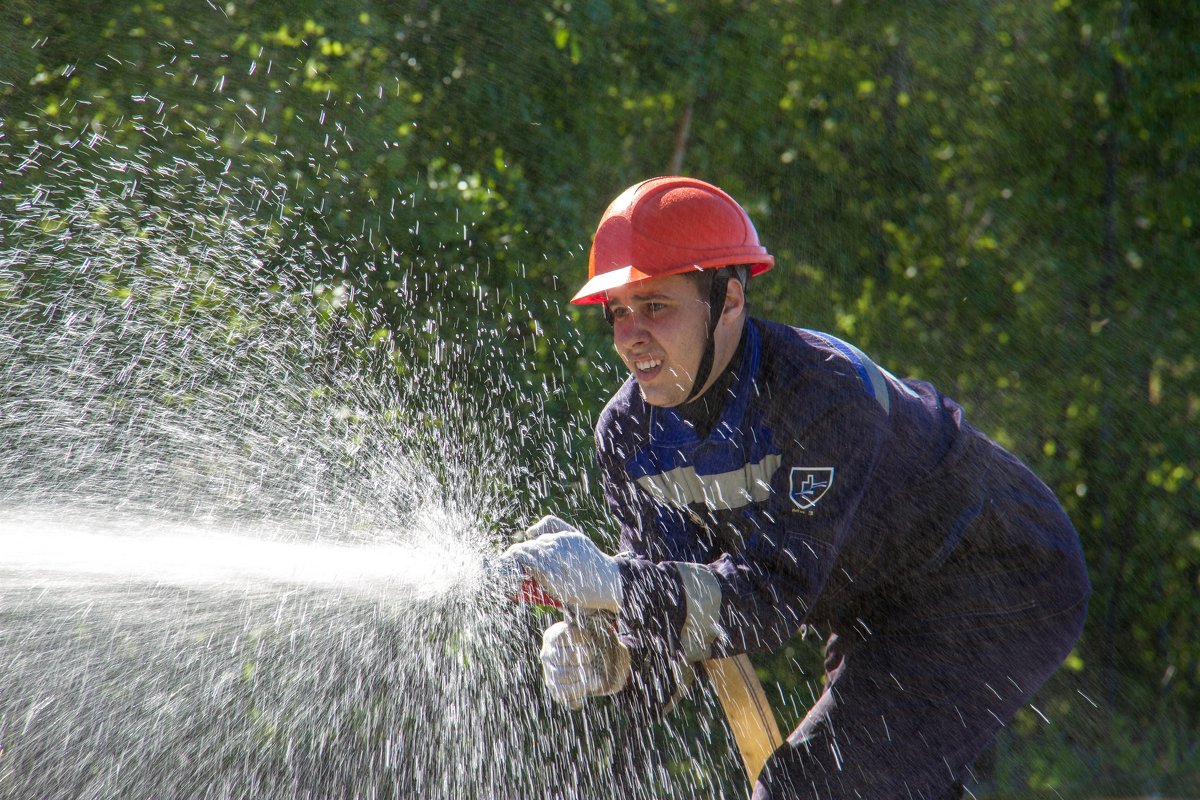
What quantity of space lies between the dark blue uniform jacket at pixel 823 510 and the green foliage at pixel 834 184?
86.2 inches

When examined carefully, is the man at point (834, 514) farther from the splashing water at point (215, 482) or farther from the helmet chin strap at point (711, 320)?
the splashing water at point (215, 482)

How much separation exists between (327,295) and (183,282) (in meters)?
0.60

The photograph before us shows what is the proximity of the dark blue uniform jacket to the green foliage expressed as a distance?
7.19 feet

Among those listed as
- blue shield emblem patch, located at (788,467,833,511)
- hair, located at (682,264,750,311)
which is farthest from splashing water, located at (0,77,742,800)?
blue shield emblem patch, located at (788,467,833,511)

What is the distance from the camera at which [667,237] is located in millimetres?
3072

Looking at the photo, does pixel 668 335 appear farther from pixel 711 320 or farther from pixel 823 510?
pixel 823 510

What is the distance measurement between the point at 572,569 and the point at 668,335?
686 millimetres

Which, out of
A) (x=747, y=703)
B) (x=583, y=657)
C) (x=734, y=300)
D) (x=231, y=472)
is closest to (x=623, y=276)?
(x=734, y=300)

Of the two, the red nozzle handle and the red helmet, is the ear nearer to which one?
the red helmet

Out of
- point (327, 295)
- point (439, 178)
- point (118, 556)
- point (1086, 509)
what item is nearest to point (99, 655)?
point (118, 556)

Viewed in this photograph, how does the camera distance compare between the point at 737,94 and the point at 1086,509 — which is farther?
the point at 1086,509

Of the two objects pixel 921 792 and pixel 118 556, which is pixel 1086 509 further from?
pixel 118 556

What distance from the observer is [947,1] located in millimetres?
6797

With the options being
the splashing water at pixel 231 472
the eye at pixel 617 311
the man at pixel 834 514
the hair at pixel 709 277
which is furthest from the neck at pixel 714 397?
the splashing water at pixel 231 472
